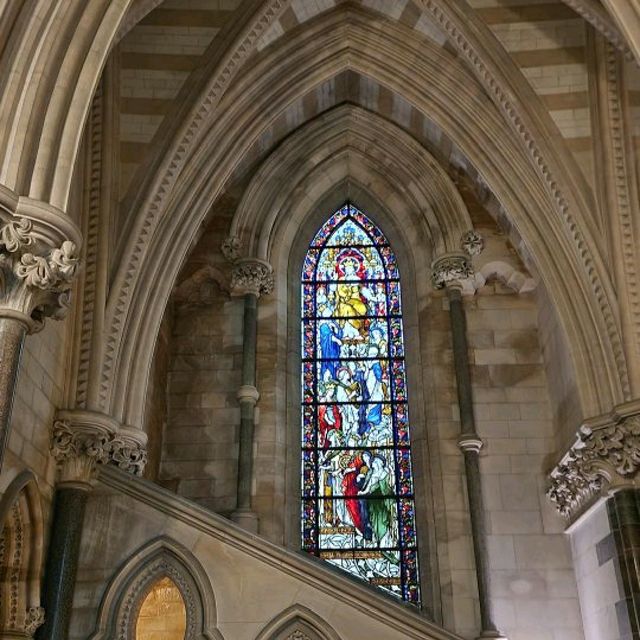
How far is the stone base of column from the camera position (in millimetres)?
8969

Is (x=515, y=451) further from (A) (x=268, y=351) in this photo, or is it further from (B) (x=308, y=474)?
(A) (x=268, y=351)

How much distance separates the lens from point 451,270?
33.5 feet

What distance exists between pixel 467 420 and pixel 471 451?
1.12 ft

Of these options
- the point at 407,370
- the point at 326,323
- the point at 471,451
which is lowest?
the point at 471,451

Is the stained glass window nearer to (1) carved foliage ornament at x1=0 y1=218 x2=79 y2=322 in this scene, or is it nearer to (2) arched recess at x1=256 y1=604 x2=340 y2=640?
(2) arched recess at x1=256 y1=604 x2=340 y2=640

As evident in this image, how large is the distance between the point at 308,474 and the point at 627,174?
180 inches

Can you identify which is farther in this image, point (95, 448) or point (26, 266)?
point (95, 448)

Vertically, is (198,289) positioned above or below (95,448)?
above

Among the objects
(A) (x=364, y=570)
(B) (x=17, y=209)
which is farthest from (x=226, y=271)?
(B) (x=17, y=209)

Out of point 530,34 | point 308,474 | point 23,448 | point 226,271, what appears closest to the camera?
point 23,448

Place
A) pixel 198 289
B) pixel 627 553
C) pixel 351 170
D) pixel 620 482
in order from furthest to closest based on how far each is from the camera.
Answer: pixel 351 170 → pixel 198 289 → pixel 620 482 → pixel 627 553

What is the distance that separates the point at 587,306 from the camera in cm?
838

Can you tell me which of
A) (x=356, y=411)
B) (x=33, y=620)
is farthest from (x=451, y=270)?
(x=33, y=620)

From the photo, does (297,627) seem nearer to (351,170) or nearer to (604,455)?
(604,455)
